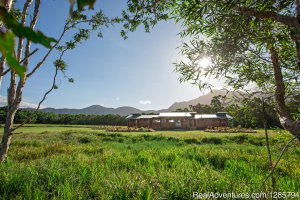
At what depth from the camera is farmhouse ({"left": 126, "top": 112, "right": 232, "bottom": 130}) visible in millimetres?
58594

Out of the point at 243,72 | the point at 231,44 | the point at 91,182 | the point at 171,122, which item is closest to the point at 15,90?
the point at 91,182

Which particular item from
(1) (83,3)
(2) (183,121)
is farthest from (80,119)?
(1) (83,3)

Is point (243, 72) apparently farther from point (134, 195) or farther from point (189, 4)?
point (134, 195)

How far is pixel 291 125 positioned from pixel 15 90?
24.9 feet

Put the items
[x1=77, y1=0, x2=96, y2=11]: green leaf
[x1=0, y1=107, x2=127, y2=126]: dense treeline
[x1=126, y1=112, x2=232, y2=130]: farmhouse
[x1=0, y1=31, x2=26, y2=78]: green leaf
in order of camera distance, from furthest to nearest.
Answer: [x1=0, y1=107, x2=127, y2=126]: dense treeline
[x1=126, y1=112, x2=232, y2=130]: farmhouse
[x1=77, y1=0, x2=96, y2=11]: green leaf
[x1=0, y1=31, x2=26, y2=78]: green leaf

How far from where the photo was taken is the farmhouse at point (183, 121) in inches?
2307

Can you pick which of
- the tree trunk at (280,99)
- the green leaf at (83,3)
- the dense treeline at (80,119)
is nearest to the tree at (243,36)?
the tree trunk at (280,99)

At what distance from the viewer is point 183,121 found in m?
61.8

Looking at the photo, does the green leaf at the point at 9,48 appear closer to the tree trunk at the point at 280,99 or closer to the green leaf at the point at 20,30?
the green leaf at the point at 20,30

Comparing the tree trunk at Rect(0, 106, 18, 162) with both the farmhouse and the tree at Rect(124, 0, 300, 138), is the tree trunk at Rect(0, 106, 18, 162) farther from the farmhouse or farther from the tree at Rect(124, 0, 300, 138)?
the farmhouse

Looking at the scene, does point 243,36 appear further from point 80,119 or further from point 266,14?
point 80,119

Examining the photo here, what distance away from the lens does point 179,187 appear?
17.7 ft

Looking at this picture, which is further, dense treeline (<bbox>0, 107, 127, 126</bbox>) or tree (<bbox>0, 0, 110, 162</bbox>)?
dense treeline (<bbox>0, 107, 127, 126</bbox>)

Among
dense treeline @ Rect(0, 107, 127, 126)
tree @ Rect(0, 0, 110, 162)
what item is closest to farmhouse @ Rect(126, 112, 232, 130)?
dense treeline @ Rect(0, 107, 127, 126)
